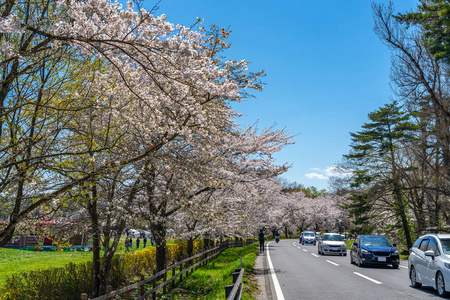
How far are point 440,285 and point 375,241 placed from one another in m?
8.29

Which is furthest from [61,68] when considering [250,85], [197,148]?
[250,85]

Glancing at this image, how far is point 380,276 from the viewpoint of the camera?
13.2 metres

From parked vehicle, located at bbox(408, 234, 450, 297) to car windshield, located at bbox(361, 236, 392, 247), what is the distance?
5.35 m

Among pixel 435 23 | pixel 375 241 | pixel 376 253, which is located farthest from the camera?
pixel 435 23

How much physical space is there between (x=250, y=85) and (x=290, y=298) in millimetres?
5433

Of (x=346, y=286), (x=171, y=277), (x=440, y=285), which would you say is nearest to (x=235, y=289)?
(x=440, y=285)

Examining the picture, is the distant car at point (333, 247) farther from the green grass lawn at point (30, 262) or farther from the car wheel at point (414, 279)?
the car wheel at point (414, 279)

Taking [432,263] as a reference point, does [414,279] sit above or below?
below

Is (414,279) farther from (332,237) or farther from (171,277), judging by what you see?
(332,237)

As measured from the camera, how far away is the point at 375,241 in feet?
56.5

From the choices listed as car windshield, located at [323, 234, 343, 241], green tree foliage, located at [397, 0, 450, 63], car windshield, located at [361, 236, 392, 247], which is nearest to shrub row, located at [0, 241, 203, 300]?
car windshield, located at [361, 236, 392, 247]

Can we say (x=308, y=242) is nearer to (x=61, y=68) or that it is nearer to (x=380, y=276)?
(x=380, y=276)

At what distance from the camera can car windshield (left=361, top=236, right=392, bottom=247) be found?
668 inches

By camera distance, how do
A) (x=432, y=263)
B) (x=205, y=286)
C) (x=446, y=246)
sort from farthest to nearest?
(x=205, y=286)
(x=446, y=246)
(x=432, y=263)
